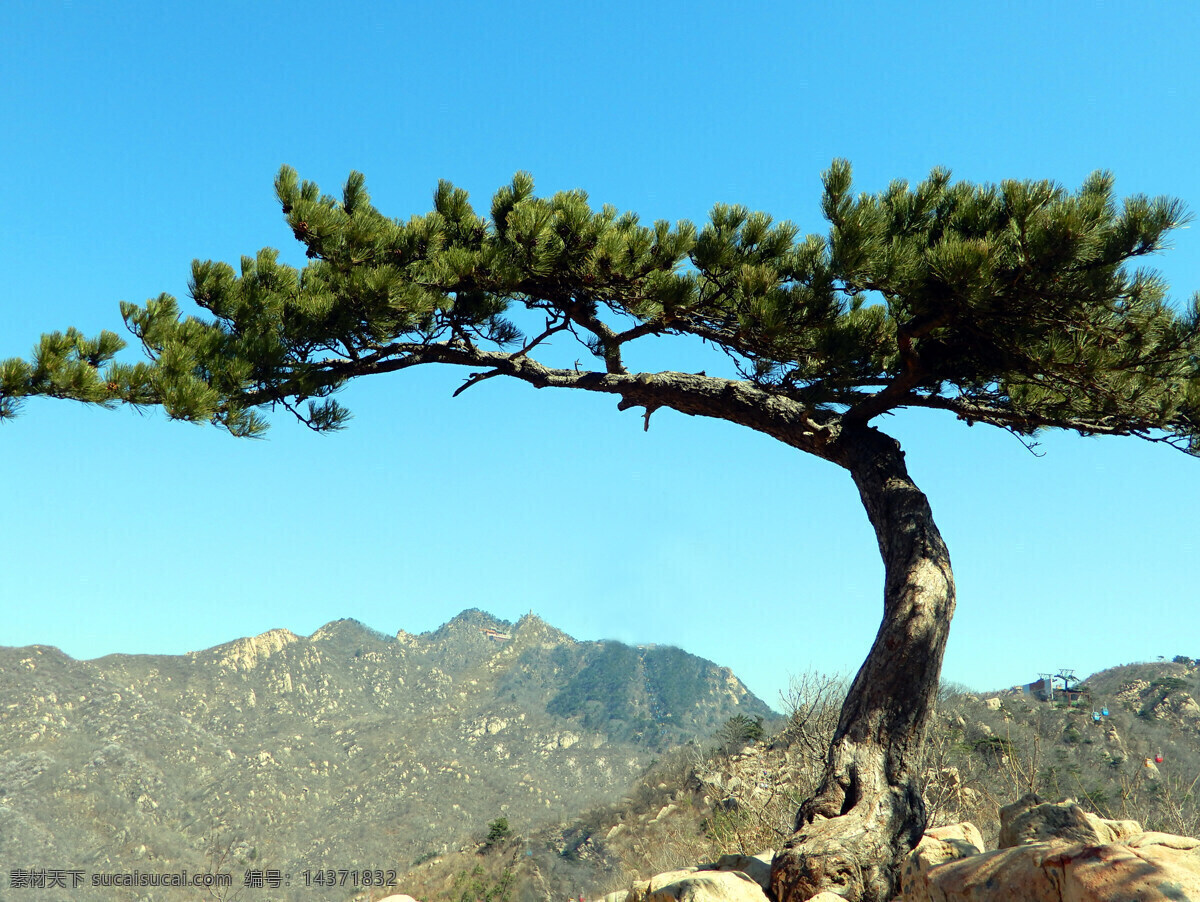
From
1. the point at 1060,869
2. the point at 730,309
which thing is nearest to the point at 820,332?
the point at 730,309

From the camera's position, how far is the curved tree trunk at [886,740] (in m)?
4.69

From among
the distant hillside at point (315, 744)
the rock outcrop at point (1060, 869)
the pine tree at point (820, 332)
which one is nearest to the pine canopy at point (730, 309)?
the pine tree at point (820, 332)

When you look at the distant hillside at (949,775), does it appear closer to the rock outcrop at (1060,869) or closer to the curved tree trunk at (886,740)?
the curved tree trunk at (886,740)

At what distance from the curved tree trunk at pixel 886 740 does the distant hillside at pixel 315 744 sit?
92.9 ft

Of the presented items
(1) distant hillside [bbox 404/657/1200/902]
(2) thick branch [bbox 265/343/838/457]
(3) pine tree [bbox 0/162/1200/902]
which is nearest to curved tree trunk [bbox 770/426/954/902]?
(3) pine tree [bbox 0/162/1200/902]

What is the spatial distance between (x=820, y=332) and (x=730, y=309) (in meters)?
0.88

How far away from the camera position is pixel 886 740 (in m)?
5.29

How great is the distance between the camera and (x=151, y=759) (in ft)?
111

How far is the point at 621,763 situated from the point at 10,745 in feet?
84.2

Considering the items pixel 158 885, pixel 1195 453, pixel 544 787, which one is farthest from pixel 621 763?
pixel 1195 453

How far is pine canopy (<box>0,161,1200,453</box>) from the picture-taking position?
5422mm

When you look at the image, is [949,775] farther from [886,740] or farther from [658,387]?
[658,387]

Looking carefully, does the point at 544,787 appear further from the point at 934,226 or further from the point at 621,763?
the point at 934,226

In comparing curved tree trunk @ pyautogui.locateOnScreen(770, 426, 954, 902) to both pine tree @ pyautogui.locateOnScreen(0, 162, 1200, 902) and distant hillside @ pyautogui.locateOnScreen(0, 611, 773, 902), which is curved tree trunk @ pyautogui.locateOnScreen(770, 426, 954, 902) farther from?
distant hillside @ pyautogui.locateOnScreen(0, 611, 773, 902)
